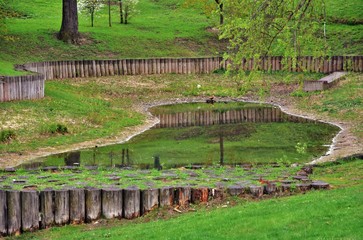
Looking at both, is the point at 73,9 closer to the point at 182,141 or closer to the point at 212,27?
the point at 212,27

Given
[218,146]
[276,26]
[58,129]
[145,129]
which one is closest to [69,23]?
[145,129]

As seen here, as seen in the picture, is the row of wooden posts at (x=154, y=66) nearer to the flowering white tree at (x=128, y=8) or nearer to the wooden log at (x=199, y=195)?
the flowering white tree at (x=128, y=8)

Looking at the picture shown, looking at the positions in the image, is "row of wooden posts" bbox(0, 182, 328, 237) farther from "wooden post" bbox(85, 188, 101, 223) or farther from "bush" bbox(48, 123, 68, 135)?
"bush" bbox(48, 123, 68, 135)

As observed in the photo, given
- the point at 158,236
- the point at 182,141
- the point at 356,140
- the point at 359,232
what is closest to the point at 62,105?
the point at 182,141

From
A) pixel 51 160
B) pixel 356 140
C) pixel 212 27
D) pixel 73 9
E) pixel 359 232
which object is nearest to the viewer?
pixel 359 232

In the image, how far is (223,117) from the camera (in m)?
38.7

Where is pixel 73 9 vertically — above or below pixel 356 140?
above

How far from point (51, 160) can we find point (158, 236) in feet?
45.1

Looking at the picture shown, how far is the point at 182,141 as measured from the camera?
3192 cm

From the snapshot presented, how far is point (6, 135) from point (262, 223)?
1723 cm

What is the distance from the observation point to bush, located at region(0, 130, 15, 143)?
29.1 m

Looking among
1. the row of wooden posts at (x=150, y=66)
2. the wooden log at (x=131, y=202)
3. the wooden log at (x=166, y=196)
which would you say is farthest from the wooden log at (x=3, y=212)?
the row of wooden posts at (x=150, y=66)

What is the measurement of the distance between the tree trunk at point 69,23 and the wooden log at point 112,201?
35.3 meters

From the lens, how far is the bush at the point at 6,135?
29141 mm
